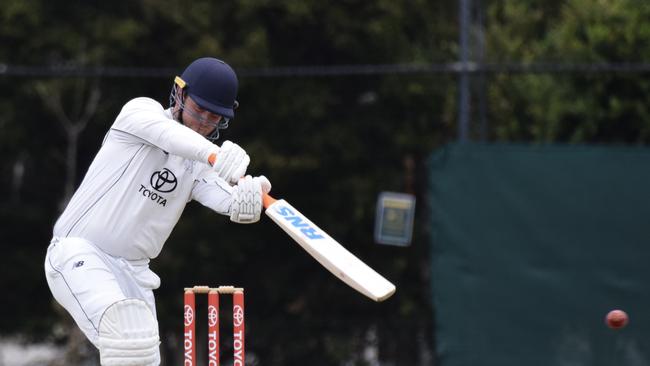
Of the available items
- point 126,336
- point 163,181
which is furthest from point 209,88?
point 126,336

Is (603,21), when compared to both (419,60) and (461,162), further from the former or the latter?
(419,60)

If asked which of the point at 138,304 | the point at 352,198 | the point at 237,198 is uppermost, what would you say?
the point at 237,198

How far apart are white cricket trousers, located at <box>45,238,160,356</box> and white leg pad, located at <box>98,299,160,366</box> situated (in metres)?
0.04

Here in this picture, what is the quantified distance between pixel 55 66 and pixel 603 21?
4.87m

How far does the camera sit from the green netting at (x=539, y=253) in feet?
22.3

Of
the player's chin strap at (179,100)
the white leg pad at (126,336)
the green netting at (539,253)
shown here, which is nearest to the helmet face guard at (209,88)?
the player's chin strap at (179,100)

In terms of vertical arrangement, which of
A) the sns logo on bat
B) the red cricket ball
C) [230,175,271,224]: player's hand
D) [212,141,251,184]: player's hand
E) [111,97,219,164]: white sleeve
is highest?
[111,97,219,164]: white sleeve

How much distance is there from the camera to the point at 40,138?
33.6ft

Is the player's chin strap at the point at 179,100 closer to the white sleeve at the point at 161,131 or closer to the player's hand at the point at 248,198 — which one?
the white sleeve at the point at 161,131

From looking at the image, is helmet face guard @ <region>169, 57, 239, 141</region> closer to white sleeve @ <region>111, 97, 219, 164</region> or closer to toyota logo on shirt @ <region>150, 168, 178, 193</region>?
white sleeve @ <region>111, 97, 219, 164</region>

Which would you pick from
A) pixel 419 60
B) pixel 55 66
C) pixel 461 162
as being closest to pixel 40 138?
pixel 55 66

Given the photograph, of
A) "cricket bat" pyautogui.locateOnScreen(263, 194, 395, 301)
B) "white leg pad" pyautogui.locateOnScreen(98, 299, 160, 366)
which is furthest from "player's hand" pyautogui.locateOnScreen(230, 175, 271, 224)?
"white leg pad" pyautogui.locateOnScreen(98, 299, 160, 366)

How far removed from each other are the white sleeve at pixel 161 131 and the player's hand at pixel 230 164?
5 centimetres

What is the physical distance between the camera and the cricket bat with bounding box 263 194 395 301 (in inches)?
155
